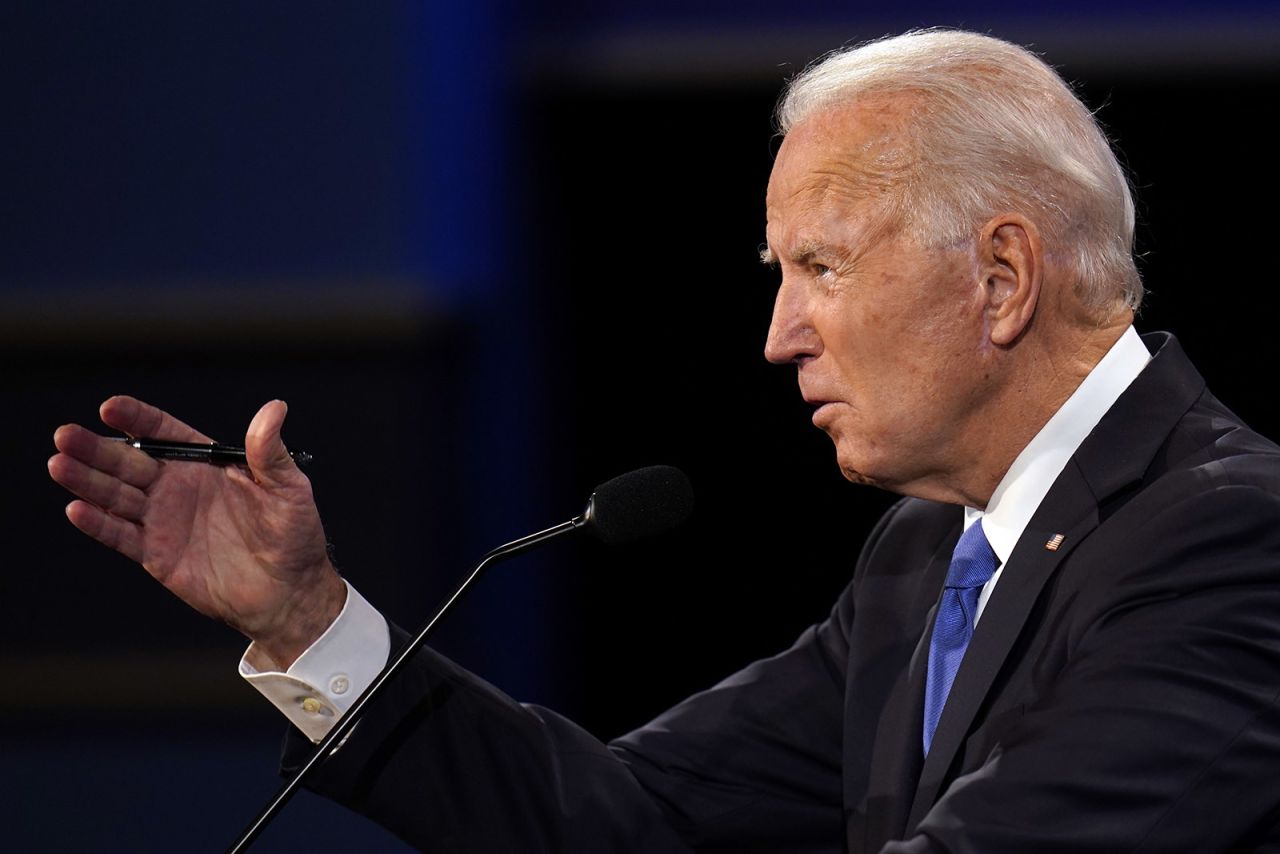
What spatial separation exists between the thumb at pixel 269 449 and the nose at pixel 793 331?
0.48 meters

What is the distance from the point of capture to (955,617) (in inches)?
62.5

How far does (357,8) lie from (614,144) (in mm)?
535

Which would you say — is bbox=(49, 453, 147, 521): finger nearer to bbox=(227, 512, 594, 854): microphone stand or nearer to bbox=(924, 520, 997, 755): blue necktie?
bbox=(227, 512, 594, 854): microphone stand

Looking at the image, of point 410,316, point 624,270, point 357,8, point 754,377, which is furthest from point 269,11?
point 754,377

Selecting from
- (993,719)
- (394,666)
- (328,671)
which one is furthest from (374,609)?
(993,719)

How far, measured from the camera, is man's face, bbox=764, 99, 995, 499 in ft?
4.96

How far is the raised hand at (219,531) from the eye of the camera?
4.76 feet

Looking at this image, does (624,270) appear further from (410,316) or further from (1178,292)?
(1178,292)

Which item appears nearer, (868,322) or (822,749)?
(868,322)

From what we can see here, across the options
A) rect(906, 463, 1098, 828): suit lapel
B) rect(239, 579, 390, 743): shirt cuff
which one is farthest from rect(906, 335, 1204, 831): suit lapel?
rect(239, 579, 390, 743): shirt cuff

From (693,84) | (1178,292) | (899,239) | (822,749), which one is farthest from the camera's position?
(693,84)

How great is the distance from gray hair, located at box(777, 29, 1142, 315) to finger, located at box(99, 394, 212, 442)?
0.69 meters

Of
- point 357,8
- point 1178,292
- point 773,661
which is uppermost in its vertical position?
point 357,8

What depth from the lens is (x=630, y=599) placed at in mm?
2920
